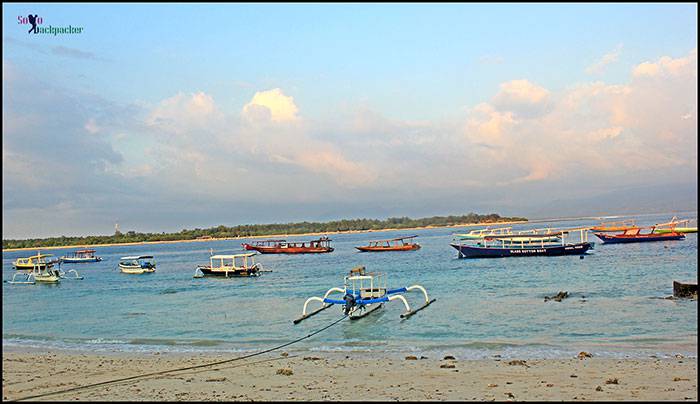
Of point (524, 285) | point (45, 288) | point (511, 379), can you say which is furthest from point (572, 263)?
point (45, 288)

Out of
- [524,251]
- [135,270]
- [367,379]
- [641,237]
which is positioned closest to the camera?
[367,379]

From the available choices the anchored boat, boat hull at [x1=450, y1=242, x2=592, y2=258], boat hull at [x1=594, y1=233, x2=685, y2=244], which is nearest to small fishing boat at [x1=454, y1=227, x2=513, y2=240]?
the anchored boat

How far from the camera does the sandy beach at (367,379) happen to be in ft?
31.9

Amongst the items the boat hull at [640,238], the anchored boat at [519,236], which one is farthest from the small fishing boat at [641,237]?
the anchored boat at [519,236]

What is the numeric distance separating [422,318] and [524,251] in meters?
33.3

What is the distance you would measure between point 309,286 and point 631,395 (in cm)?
2477

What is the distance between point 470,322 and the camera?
18.5 meters

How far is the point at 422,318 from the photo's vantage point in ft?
64.4

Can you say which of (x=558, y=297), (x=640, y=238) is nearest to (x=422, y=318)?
(x=558, y=297)

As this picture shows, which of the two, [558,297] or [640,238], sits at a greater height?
[640,238]

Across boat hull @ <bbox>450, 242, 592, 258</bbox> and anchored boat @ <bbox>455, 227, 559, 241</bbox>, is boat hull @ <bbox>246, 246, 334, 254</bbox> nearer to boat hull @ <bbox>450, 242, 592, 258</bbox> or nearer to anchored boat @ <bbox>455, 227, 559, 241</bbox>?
anchored boat @ <bbox>455, 227, 559, 241</bbox>

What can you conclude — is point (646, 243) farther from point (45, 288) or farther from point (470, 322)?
point (45, 288)

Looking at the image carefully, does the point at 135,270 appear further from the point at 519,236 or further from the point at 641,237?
the point at 641,237

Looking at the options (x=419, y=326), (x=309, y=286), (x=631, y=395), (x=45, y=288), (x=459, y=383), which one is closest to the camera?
(x=631, y=395)
